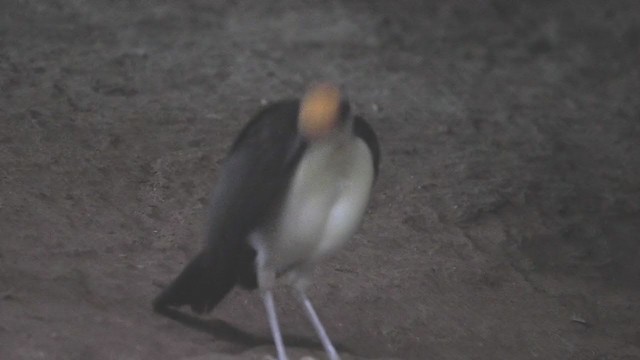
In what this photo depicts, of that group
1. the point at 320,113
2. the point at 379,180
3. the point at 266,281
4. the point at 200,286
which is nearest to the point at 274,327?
the point at 266,281

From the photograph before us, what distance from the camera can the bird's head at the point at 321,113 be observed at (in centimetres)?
165

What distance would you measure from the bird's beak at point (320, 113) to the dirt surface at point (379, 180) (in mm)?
332

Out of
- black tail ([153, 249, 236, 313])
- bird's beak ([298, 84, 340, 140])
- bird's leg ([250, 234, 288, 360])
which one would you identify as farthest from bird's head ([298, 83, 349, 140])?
black tail ([153, 249, 236, 313])

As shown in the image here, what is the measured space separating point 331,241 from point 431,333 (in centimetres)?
47

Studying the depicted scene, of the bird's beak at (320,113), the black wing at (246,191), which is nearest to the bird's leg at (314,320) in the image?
the black wing at (246,191)

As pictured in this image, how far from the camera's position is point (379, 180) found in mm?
2404

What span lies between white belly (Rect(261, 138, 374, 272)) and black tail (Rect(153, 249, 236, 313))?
13 cm

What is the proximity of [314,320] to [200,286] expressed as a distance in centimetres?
27

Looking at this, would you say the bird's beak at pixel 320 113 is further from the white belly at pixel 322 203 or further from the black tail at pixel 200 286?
the black tail at pixel 200 286

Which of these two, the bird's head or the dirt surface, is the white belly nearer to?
the bird's head

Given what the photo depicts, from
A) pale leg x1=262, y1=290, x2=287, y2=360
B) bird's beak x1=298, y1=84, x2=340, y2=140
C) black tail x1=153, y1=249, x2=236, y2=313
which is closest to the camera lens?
bird's beak x1=298, y1=84, x2=340, y2=140

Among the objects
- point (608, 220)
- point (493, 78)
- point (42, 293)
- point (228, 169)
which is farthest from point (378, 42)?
point (42, 293)

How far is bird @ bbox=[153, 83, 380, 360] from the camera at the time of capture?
171 cm

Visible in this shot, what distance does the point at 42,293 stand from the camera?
2.06m
